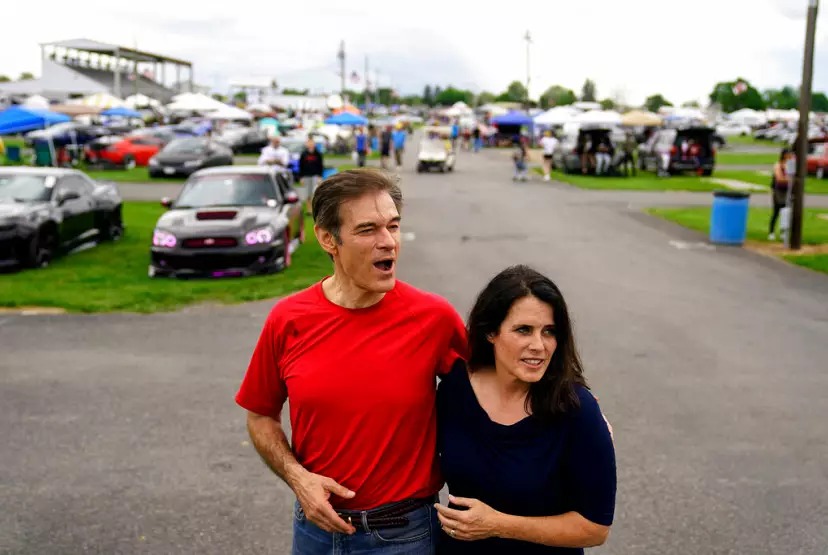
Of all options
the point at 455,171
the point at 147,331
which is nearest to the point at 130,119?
the point at 455,171

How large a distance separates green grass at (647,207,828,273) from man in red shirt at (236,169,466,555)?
43.5ft

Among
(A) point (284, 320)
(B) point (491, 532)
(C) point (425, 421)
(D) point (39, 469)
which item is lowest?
(D) point (39, 469)

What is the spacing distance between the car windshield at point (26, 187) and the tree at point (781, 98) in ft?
521

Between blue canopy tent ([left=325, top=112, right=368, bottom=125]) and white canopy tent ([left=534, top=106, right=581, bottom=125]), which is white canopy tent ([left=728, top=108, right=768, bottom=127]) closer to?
white canopy tent ([left=534, top=106, right=581, bottom=125])

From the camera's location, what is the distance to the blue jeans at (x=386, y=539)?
2.61 m

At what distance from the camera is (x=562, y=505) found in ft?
8.36

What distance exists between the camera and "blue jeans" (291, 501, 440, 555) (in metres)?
2.61

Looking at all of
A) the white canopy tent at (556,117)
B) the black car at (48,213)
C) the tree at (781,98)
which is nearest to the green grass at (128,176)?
the black car at (48,213)

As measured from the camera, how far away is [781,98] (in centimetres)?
16962

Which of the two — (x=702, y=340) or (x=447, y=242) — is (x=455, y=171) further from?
(x=702, y=340)

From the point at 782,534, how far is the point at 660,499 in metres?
0.72

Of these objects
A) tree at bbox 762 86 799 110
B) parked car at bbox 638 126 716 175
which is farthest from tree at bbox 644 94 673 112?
parked car at bbox 638 126 716 175

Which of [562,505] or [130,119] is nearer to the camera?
[562,505]

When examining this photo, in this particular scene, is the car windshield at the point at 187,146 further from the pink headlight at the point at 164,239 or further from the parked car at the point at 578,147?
the pink headlight at the point at 164,239
